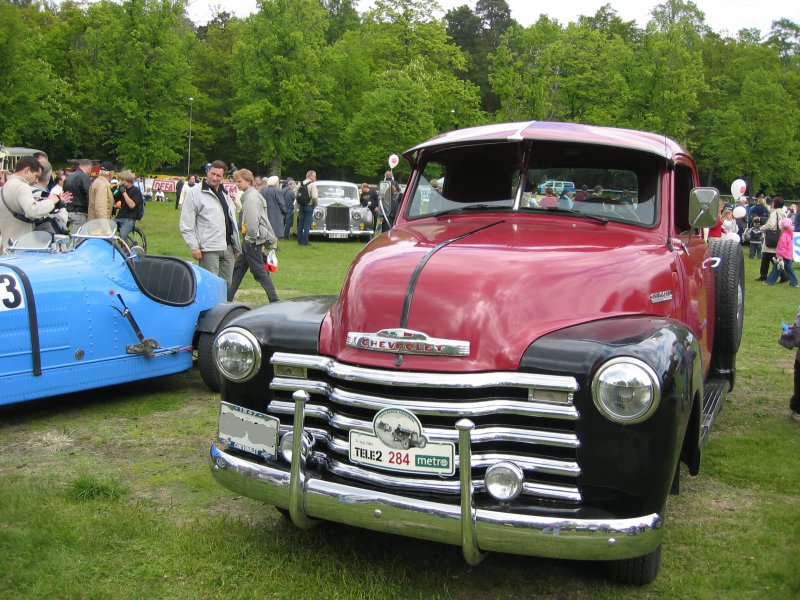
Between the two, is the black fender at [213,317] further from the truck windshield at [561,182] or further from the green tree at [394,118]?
the green tree at [394,118]

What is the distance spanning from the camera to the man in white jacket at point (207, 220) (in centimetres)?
854

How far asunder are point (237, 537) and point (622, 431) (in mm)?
2028

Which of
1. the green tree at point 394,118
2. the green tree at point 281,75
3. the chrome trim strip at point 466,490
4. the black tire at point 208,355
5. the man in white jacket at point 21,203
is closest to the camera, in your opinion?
the chrome trim strip at point 466,490

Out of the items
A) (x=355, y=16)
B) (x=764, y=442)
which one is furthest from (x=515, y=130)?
(x=355, y=16)

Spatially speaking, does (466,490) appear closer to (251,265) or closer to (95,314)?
(95,314)

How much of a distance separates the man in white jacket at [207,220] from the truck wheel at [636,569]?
6.00 metres

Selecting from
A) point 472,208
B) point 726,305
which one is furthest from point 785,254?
point 472,208

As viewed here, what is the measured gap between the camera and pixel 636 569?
363cm

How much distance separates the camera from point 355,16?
82.3 meters

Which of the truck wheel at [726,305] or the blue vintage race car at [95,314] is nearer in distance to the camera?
the blue vintage race car at [95,314]

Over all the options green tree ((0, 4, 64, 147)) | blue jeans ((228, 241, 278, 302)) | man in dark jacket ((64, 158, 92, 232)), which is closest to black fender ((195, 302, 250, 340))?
blue jeans ((228, 241, 278, 302))

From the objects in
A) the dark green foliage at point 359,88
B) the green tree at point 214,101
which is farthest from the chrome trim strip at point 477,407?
the green tree at point 214,101

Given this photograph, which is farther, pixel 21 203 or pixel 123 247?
pixel 21 203

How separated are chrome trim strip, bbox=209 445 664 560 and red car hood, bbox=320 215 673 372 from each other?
55cm
